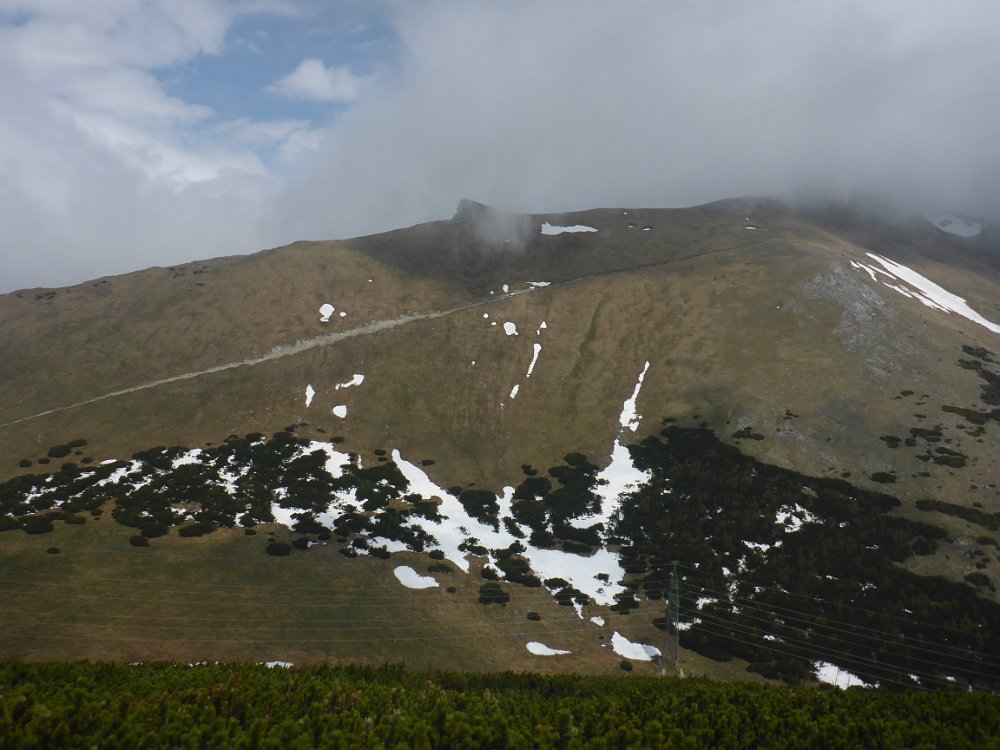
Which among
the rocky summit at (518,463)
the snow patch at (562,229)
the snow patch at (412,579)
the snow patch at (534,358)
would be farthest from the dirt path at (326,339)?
the snow patch at (412,579)

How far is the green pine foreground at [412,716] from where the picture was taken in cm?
1481

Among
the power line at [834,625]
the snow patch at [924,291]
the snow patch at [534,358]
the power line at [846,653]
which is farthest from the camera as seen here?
the snow patch at [924,291]

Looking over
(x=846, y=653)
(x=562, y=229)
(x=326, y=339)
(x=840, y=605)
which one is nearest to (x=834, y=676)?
(x=846, y=653)

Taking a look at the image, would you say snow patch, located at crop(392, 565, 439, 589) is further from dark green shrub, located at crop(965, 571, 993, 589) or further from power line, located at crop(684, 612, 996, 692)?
dark green shrub, located at crop(965, 571, 993, 589)

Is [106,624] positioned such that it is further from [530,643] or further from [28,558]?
[530,643]

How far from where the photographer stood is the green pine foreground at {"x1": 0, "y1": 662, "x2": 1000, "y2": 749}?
1481 centimetres

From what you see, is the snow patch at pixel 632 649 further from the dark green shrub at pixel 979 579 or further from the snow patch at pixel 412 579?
the dark green shrub at pixel 979 579

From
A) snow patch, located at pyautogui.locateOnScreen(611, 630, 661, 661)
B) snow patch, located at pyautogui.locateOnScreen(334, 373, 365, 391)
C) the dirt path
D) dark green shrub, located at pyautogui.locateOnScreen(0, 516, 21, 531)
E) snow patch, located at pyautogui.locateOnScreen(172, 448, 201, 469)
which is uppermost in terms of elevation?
the dirt path

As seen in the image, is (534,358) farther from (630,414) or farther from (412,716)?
(412,716)

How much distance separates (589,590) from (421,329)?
65245 millimetres

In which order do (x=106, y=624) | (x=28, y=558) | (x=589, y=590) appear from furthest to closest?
(x=589, y=590) → (x=28, y=558) → (x=106, y=624)

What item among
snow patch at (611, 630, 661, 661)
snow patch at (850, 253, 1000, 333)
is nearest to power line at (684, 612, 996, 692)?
snow patch at (611, 630, 661, 661)

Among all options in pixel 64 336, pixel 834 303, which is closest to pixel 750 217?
pixel 834 303

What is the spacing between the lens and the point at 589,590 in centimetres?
5900
